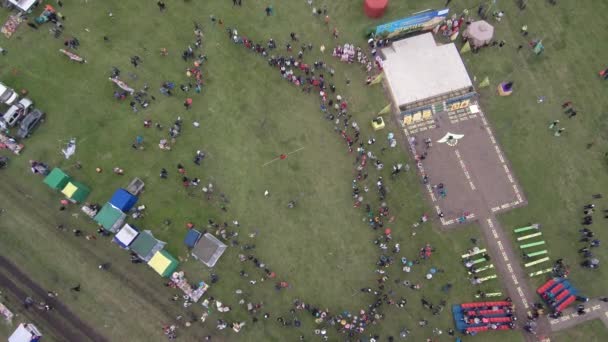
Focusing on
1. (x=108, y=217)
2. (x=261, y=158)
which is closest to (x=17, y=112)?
(x=108, y=217)

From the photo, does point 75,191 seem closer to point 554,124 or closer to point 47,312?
point 47,312

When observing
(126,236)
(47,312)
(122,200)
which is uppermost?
(122,200)

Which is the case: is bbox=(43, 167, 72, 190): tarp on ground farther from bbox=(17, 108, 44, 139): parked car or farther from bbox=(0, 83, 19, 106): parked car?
bbox=(0, 83, 19, 106): parked car

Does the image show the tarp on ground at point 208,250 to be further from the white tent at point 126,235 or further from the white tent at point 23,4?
the white tent at point 23,4

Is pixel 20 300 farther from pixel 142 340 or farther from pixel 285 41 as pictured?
pixel 285 41

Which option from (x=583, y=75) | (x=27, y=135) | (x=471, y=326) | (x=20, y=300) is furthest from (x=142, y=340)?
(x=583, y=75)
